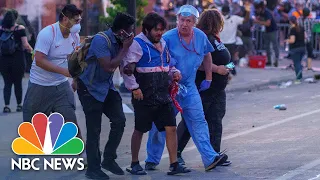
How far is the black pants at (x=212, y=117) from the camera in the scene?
10398mm

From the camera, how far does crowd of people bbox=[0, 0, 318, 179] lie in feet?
30.6

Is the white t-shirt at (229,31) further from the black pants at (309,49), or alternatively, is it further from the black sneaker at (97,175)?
the black sneaker at (97,175)

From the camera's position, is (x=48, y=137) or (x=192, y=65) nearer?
(x=192, y=65)

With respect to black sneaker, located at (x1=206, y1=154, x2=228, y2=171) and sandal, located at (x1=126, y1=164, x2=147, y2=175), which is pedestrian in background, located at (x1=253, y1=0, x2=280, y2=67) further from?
sandal, located at (x1=126, y1=164, x2=147, y2=175)

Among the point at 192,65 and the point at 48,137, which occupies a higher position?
the point at 192,65

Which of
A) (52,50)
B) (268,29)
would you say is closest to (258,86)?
(268,29)

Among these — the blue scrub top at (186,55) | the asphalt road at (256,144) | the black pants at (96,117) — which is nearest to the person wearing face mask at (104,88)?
the black pants at (96,117)

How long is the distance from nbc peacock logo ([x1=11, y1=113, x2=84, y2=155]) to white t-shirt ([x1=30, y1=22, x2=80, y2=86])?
379 millimetres

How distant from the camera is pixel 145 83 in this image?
950cm

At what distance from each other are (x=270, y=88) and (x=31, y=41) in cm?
551

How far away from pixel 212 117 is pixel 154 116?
1044 mm

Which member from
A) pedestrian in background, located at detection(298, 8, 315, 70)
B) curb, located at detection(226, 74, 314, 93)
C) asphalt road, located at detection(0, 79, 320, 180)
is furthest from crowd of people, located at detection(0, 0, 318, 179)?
pedestrian in background, located at detection(298, 8, 315, 70)

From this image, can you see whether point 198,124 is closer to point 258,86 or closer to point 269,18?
point 258,86

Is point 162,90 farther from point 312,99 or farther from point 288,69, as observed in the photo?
point 288,69
